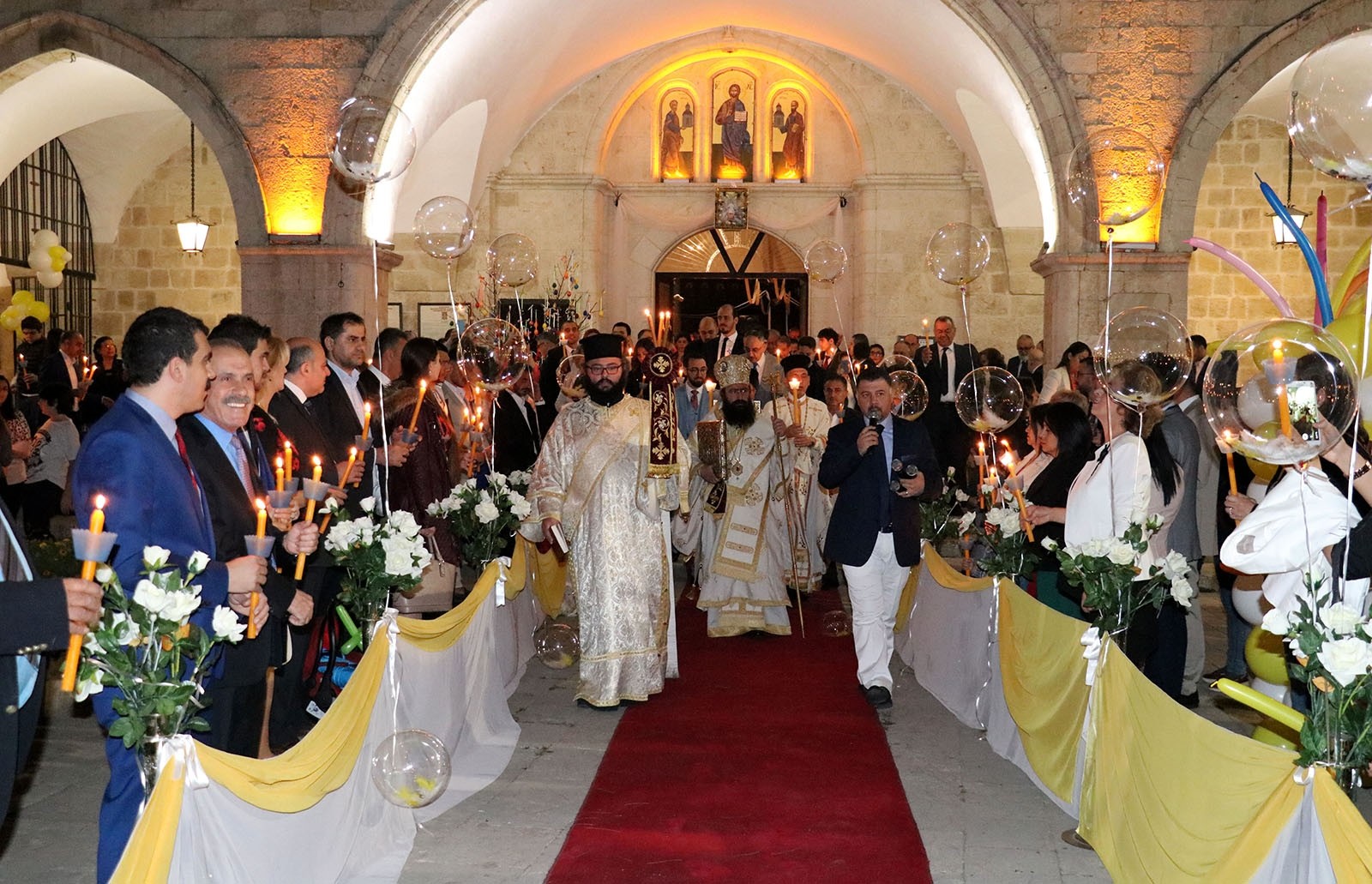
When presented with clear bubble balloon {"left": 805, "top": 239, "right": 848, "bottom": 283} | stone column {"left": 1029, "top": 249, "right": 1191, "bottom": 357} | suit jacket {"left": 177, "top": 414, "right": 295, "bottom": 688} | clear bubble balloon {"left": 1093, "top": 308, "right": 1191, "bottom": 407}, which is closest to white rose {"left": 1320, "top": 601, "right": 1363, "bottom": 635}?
clear bubble balloon {"left": 1093, "top": 308, "right": 1191, "bottom": 407}

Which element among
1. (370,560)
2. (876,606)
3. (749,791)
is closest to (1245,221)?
(876,606)

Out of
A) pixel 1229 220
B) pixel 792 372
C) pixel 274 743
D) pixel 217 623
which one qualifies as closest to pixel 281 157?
pixel 792 372

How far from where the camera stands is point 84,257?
20.3 meters

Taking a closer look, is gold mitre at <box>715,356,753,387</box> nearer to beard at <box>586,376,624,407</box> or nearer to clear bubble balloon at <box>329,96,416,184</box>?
beard at <box>586,376,624,407</box>

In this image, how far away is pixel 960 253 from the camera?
30.7ft

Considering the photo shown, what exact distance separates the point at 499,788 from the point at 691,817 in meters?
0.97

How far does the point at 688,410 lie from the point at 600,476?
4340 millimetres

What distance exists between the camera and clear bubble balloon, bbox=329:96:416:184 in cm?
714

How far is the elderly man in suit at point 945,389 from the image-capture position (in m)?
13.8

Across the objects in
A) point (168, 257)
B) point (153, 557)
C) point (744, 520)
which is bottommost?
point (744, 520)

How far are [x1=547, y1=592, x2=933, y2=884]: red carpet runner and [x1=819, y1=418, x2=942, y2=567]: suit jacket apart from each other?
3.02ft

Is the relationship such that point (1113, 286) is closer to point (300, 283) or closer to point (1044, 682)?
point (1044, 682)

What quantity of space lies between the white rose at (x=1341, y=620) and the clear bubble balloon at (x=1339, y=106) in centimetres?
166

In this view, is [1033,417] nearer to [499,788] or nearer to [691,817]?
[691,817]
